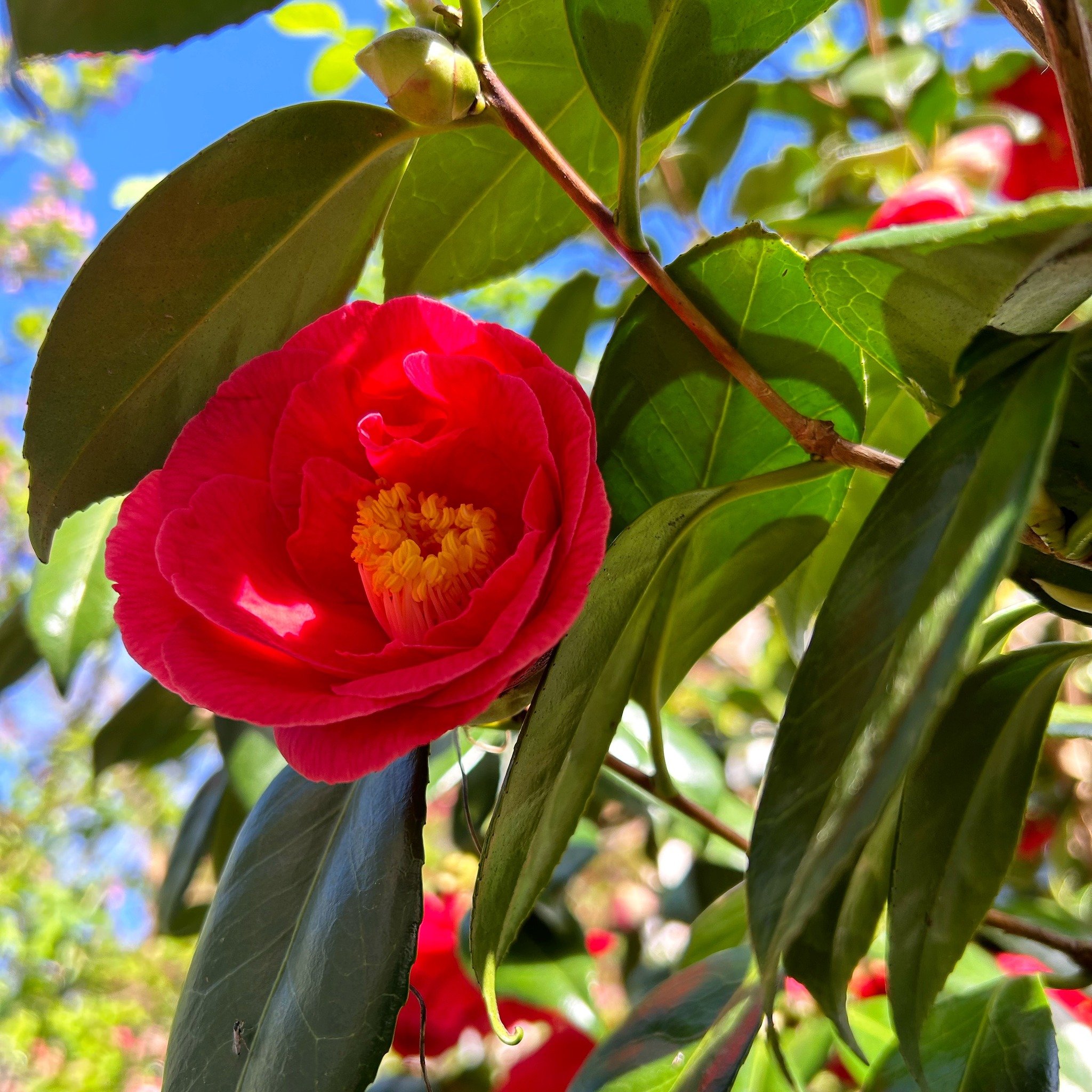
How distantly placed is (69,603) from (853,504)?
673 mm

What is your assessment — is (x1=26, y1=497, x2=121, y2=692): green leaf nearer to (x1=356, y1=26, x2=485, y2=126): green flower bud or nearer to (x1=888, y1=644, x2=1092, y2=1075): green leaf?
(x1=356, y1=26, x2=485, y2=126): green flower bud

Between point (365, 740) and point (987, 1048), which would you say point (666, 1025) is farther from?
point (365, 740)

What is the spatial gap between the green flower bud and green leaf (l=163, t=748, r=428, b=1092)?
0.30 metres

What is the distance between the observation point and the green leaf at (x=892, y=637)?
0.26 metres

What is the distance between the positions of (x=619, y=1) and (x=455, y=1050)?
3.96ft

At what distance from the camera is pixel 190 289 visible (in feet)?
1.64

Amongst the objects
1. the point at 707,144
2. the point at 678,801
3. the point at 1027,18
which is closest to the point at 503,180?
the point at 1027,18

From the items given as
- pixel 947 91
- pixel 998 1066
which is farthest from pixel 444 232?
pixel 947 91

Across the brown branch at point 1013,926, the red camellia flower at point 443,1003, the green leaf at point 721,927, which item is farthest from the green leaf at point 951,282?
the red camellia flower at point 443,1003

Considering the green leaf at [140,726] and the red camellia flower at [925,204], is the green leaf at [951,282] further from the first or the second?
the green leaf at [140,726]

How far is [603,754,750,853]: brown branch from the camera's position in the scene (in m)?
0.70

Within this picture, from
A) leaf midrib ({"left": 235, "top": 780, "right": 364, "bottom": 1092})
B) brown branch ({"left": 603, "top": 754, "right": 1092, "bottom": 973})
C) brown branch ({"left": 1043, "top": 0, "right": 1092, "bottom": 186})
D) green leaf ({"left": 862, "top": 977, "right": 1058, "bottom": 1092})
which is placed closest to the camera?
brown branch ({"left": 1043, "top": 0, "right": 1092, "bottom": 186})

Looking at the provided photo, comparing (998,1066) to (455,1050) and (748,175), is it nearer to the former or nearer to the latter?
(455,1050)

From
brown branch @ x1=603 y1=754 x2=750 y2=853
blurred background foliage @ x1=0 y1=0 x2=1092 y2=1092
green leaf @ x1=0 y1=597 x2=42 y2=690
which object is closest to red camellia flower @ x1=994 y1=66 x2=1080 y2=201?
blurred background foliage @ x1=0 y1=0 x2=1092 y2=1092
